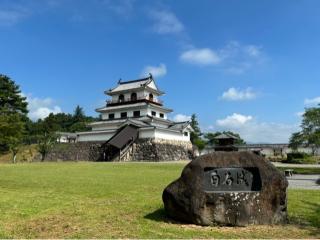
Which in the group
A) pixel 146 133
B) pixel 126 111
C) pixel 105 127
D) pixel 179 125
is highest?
pixel 126 111

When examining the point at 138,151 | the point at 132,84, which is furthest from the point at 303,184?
the point at 132,84

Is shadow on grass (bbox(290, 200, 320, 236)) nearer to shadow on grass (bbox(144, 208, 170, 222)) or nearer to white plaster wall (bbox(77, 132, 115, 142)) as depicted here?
shadow on grass (bbox(144, 208, 170, 222))

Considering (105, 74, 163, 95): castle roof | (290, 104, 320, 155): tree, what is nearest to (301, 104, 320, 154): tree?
(290, 104, 320, 155): tree

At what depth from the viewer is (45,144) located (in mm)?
49125

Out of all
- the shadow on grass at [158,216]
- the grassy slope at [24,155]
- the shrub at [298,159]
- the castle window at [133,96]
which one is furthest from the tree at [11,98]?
the shadow on grass at [158,216]

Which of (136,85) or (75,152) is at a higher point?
(136,85)

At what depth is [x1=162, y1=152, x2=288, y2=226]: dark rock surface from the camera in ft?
23.1

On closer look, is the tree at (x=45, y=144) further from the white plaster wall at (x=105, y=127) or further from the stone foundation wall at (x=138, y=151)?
the white plaster wall at (x=105, y=127)

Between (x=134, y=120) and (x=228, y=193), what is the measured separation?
4175 cm

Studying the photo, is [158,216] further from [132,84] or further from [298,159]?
[132,84]

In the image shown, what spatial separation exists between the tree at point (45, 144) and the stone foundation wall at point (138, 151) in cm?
59

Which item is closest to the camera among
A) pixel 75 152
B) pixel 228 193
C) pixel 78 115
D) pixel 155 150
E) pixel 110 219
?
pixel 228 193

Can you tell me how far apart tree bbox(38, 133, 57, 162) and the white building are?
12.9 ft

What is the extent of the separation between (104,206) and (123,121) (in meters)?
41.0
